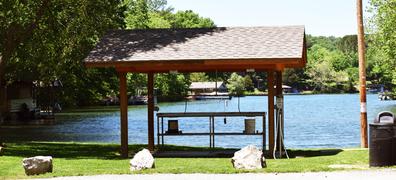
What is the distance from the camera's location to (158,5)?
144m

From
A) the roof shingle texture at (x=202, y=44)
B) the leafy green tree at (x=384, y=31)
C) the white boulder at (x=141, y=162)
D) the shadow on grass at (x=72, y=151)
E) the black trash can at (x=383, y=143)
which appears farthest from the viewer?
the leafy green tree at (x=384, y=31)

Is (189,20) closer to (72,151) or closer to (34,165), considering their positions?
(72,151)

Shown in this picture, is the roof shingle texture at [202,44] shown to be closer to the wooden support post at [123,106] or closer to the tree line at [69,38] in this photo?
the wooden support post at [123,106]

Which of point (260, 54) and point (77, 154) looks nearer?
point (260, 54)

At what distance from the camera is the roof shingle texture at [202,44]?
1783cm

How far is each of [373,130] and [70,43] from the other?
43.9ft

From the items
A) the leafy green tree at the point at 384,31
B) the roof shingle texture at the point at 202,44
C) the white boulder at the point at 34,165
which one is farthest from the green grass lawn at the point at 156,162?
the leafy green tree at the point at 384,31

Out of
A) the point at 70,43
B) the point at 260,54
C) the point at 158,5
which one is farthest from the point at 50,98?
the point at 158,5

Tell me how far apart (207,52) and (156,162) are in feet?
10.9

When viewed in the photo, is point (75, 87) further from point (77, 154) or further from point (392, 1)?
point (77, 154)

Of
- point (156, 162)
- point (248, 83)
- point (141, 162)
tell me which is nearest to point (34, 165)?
point (141, 162)

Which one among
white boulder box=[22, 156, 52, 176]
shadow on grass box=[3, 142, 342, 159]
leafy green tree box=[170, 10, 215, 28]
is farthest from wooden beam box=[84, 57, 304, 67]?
leafy green tree box=[170, 10, 215, 28]

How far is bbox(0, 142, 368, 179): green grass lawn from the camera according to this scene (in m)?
14.1

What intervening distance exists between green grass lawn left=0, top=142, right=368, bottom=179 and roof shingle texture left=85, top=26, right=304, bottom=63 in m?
2.74
